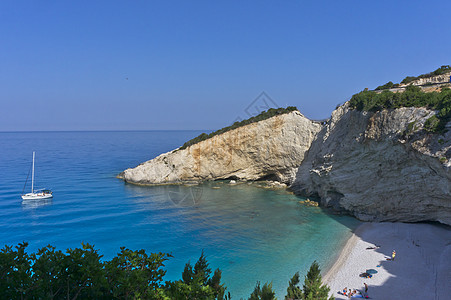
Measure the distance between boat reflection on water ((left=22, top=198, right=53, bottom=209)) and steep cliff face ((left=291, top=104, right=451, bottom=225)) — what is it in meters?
43.5

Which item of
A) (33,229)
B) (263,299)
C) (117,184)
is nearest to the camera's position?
(263,299)

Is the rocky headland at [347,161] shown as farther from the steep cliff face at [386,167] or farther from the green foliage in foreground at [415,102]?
the green foliage in foreground at [415,102]

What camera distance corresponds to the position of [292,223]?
33125mm

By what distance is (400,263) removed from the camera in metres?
22.3

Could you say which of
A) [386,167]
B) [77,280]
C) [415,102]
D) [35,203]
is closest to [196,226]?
[386,167]

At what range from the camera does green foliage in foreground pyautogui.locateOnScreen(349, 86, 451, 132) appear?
24.8 m

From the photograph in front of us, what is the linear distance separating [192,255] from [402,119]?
25.9m

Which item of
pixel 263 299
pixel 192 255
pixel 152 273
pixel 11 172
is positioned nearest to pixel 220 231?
pixel 192 255

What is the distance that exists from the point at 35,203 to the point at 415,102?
54.8 metres

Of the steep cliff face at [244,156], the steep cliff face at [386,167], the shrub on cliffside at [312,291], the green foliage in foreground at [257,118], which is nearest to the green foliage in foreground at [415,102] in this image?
the steep cliff face at [386,167]

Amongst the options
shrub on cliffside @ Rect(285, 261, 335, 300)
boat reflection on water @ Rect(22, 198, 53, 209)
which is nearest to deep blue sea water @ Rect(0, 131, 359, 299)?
boat reflection on water @ Rect(22, 198, 53, 209)

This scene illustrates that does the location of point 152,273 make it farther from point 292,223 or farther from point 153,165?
point 153,165

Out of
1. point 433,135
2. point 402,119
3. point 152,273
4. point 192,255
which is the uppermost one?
point 402,119

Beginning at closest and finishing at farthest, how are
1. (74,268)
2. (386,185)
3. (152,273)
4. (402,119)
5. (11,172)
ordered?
(74,268), (152,273), (402,119), (386,185), (11,172)
